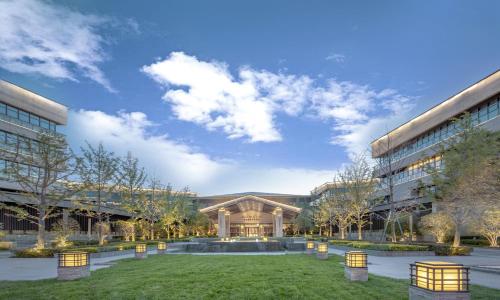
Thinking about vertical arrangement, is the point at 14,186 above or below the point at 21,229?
above

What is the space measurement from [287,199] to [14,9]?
8963 centimetres

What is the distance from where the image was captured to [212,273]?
1617cm

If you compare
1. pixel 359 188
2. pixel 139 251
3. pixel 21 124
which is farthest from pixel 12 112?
pixel 359 188

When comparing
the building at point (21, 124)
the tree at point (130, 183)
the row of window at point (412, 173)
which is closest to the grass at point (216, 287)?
the tree at point (130, 183)

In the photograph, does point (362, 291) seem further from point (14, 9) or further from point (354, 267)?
point (14, 9)

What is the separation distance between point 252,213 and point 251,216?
994 mm

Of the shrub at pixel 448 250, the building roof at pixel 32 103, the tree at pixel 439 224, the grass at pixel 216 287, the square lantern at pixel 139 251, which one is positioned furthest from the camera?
the building roof at pixel 32 103

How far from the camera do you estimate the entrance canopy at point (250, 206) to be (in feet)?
245

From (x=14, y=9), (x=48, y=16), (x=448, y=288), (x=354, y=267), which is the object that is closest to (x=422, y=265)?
(x=448, y=288)

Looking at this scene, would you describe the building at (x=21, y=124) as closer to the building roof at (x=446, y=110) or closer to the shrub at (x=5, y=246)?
the shrub at (x=5, y=246)

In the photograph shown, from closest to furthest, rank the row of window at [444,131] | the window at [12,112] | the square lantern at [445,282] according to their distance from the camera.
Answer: the square lantern at [445,282]
the row of window at [444,131]
the window at [12,112]

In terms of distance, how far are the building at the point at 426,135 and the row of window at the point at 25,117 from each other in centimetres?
4439

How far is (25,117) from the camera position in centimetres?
5491

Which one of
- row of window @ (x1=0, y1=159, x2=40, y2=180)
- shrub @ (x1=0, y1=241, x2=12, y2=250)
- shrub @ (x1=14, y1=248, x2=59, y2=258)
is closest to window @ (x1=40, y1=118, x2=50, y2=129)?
row of window @ (x1=0, y1=159, x2=40, y2=180)
